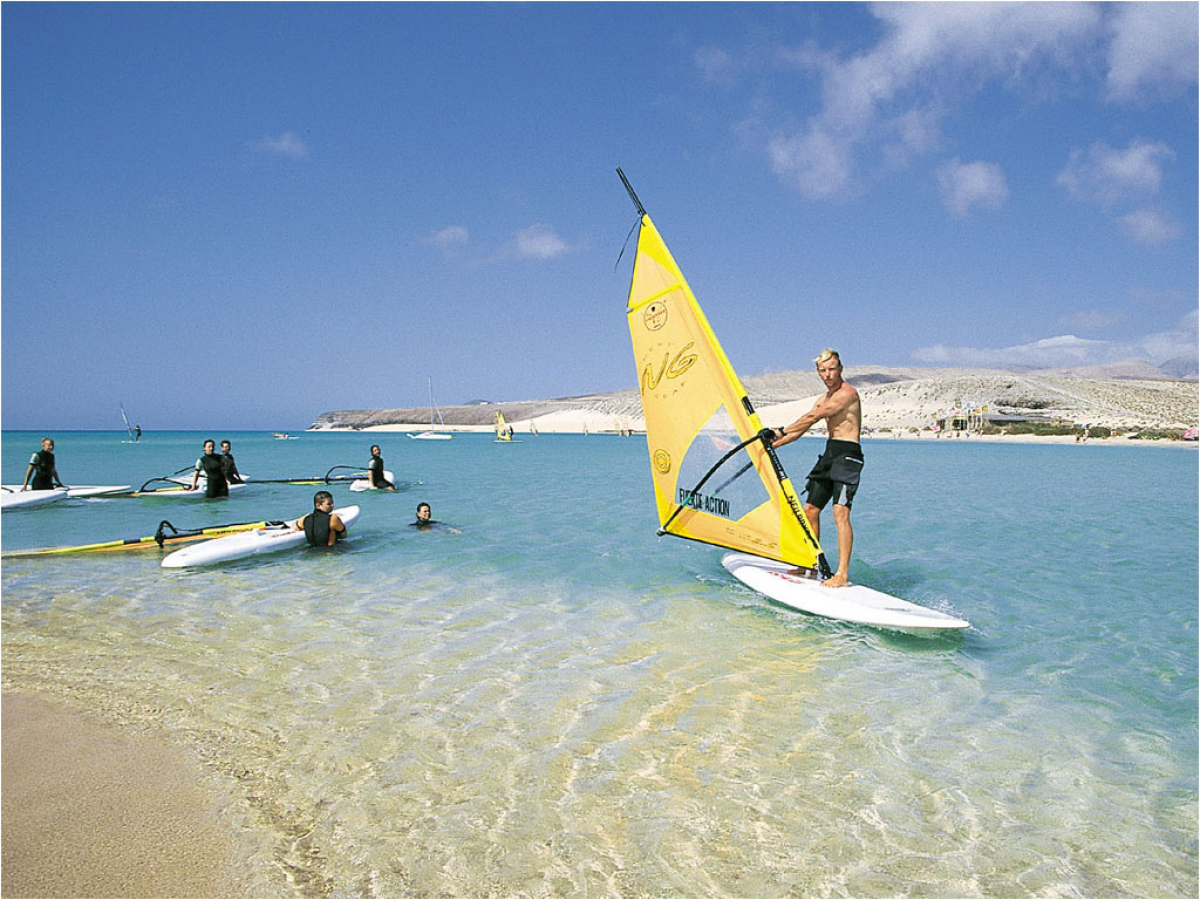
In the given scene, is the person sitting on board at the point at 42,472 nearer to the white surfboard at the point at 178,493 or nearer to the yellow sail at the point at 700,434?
the white surfboard at the point at 178,493

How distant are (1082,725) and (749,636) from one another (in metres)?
2.70

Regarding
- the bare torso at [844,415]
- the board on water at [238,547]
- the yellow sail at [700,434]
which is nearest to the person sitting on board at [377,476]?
the board on water at [238,547]

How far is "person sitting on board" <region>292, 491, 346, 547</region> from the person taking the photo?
11.0m

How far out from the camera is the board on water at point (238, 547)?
31.7ft

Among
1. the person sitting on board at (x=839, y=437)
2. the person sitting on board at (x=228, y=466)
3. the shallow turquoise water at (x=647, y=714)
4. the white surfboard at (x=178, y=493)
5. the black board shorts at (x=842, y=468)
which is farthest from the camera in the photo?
the person sitting on board at (x=228, y=466)

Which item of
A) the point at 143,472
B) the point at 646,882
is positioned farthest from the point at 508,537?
the point at 143,472

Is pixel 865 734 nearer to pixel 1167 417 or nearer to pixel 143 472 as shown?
pixel 143 472

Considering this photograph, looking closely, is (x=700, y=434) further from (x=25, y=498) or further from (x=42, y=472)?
(x=42, y=472)

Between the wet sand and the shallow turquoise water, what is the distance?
0.21m

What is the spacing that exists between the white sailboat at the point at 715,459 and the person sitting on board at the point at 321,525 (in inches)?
217

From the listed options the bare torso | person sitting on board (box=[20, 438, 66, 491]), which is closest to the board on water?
the bare torso

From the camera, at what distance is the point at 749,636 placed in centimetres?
678

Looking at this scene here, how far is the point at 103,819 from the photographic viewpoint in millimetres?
3506

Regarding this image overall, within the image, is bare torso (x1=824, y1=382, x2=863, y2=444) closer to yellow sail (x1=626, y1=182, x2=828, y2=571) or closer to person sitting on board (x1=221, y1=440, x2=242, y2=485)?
yellow sail (x1=626, y1=182, x2=828, y2=571)
